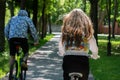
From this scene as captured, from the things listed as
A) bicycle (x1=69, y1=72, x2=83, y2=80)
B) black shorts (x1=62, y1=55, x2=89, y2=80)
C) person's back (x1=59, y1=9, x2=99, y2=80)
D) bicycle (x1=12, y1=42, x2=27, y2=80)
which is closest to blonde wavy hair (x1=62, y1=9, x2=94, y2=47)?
person's back (x1=59, y1=9, x2=99, y2=80)

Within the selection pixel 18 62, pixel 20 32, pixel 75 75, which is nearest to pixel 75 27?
pixel 75 75

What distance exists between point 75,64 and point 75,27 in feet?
1.83

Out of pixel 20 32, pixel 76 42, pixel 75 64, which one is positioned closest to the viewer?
pixel 75 64

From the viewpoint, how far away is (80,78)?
665cm

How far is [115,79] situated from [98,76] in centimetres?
68

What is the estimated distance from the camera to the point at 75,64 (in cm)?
657

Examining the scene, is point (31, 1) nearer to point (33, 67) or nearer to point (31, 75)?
point (33, 67)

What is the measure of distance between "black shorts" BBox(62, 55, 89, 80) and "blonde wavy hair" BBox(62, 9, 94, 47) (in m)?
0.22

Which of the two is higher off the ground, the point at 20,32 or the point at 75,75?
the point at 20,32

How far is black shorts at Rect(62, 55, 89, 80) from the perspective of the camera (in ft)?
21.6

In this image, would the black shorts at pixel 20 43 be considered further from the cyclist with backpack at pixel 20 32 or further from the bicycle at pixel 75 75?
the bicycle at pixel 75 75

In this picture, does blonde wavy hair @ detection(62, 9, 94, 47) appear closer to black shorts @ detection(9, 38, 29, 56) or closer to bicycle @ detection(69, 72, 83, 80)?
bicycle @ detection(69, 72, 83, 80)

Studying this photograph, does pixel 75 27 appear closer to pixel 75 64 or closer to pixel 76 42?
pixel 76 42

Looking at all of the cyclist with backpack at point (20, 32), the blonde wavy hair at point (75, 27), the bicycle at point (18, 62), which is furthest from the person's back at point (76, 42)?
the bicycle at point (18, 62)
